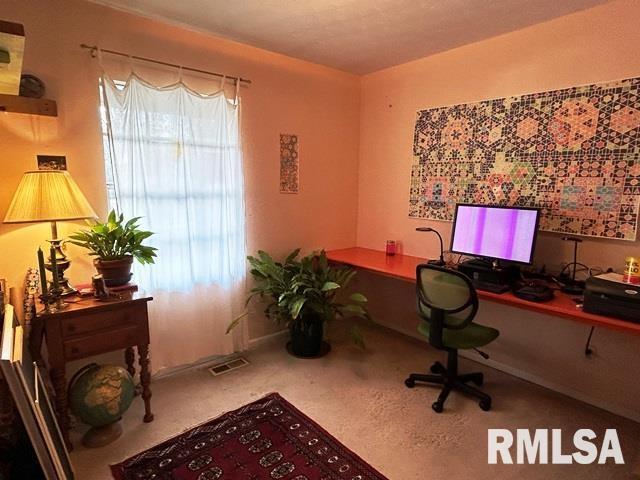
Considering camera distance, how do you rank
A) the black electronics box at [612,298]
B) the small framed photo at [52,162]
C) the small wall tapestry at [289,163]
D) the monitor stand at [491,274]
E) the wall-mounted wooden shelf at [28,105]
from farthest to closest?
the small wall tapestry at [289,163]
the monitor stand at [491,274]
the small framed photo at [52,162]
the wall-mounted wooden shelf at [28,105]
the black electronics box at [612,298]

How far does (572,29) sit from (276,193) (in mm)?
2348

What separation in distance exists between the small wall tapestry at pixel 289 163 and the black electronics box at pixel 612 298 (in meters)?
2.25

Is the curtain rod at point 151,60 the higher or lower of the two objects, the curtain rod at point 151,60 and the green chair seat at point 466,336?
the higher

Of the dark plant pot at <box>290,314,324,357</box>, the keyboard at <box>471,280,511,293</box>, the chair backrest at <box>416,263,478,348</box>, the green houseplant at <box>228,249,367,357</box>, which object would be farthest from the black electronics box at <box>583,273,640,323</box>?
the dark plant pot at <box>290,314,324,357</box>

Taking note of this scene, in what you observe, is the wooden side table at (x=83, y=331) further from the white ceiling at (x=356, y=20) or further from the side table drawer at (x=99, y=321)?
the white ceiling at (x=356, y=20)

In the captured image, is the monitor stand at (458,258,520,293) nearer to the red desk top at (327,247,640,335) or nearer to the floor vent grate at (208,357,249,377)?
the red desk top at (327,247,640,335)

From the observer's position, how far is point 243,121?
2.79m

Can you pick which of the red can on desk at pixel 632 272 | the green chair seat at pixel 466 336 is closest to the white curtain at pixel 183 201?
the green chair seat at pixel 466 336

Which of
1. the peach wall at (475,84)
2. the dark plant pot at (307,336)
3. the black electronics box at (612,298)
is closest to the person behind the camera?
the black electronics box at (612,298)

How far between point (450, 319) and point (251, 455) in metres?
1.41

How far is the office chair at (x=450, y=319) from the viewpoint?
2082 millimetres

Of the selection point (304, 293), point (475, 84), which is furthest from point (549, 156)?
point (304, 293)

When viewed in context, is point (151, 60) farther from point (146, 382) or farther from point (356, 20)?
point (146, 382)

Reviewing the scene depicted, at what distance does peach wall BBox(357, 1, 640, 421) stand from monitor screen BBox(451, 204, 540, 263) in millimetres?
291
